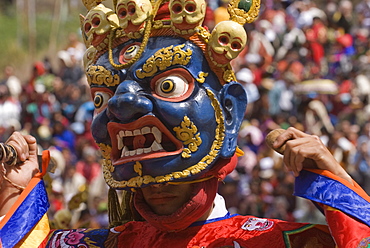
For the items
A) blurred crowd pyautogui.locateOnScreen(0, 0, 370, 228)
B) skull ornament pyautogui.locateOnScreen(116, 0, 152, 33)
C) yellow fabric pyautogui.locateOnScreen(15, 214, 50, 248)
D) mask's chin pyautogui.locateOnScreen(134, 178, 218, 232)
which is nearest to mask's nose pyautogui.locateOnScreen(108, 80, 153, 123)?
skull ornament pyautogui.locateOnScreen(116, 0, 152, 33)

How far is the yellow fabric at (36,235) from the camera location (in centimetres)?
323

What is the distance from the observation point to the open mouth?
3.02 meters

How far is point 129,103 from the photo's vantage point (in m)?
2.97

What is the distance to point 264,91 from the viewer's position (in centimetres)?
1123

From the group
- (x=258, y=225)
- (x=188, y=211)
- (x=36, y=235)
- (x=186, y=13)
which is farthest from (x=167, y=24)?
(x=36, y=235)

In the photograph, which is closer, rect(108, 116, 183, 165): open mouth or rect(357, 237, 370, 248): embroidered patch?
rect(357, 237, 370, 248): embroidered patch

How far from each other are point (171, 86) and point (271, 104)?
26.6ft

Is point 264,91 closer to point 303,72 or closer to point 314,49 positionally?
point 303,72

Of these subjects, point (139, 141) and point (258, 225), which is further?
point (258, 225)

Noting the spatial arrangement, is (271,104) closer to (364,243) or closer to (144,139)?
(144,139)

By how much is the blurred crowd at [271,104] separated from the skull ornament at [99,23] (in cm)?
376

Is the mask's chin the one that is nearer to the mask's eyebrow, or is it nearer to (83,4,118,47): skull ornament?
the mask's eyebrow

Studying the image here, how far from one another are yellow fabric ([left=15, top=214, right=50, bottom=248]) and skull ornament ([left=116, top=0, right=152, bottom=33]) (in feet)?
3.31

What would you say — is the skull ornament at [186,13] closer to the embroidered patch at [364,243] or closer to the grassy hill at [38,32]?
the embroidered patch at [364,243]
